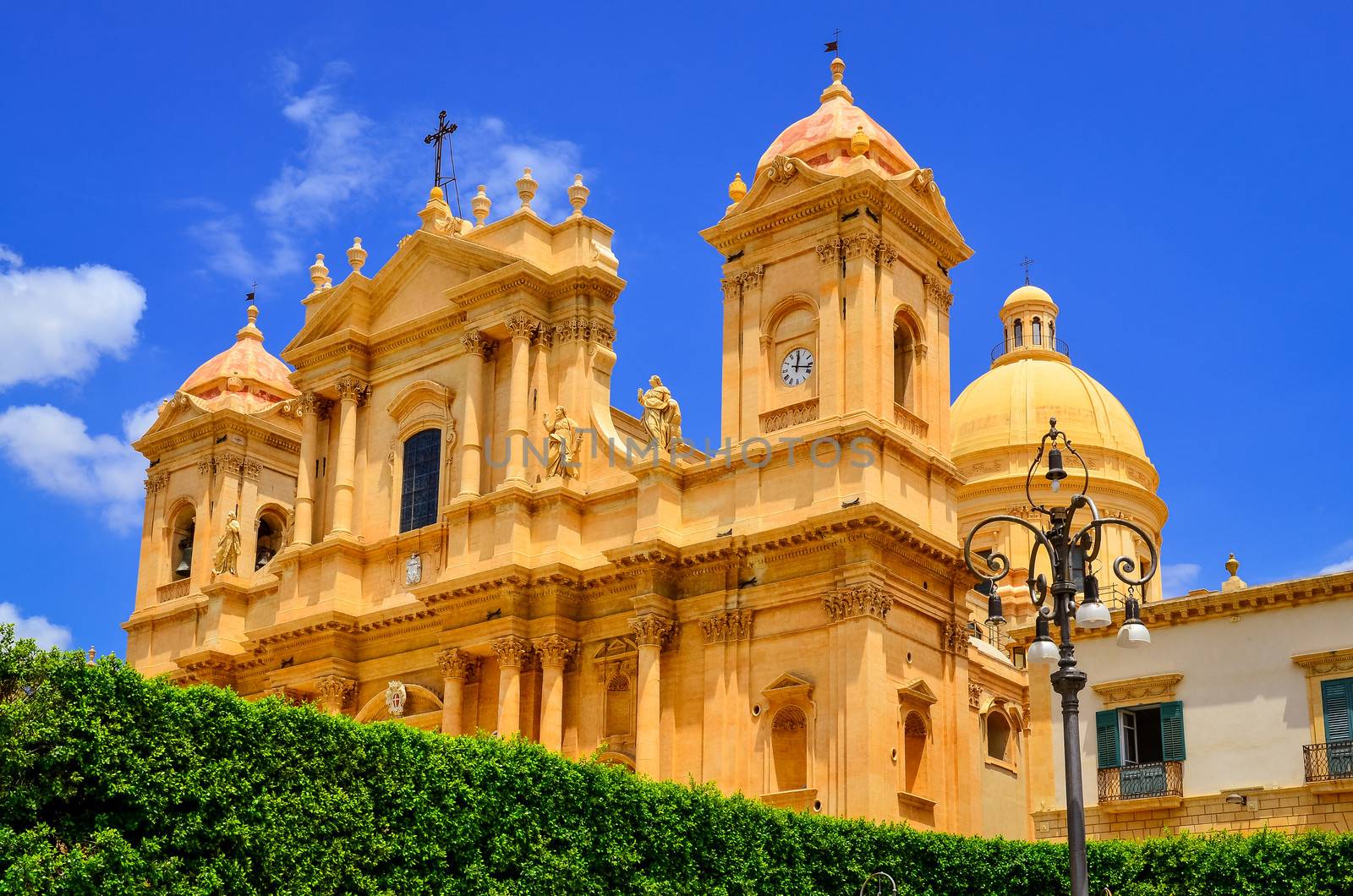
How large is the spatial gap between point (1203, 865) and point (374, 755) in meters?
13.9

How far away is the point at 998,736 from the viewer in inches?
1778

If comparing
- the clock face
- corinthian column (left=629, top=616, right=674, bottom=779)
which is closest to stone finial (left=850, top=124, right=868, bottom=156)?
the clock face

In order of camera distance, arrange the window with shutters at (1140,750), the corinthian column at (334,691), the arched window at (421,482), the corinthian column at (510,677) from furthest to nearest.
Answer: the arched window at (421,482)
the corinthian column at (334,691)
the corinthian column at (510,677)
the window with shutters at (1140,750)

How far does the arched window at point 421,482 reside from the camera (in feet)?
137

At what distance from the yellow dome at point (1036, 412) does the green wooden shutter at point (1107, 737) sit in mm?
24510

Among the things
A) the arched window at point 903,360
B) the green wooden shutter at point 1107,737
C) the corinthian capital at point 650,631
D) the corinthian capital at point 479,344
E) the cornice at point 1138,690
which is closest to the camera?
the cornice at point 1138,690

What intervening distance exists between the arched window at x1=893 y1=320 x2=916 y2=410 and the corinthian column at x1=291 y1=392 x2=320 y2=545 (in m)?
15.6

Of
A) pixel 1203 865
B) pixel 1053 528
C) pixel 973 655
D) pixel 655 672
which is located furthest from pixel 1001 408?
pixel 1053 528

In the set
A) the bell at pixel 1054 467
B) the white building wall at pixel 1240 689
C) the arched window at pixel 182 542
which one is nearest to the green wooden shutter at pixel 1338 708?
the white building wall at pixel 1240 689

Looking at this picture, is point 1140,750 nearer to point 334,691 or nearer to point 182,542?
point 334,691

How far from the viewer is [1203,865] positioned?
28.6 meters

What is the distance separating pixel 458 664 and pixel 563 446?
537 cm

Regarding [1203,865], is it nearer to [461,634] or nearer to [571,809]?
[571,809]

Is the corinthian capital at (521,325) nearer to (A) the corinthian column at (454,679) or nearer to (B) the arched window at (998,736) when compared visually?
(A) the corinthian column at (454,679)
